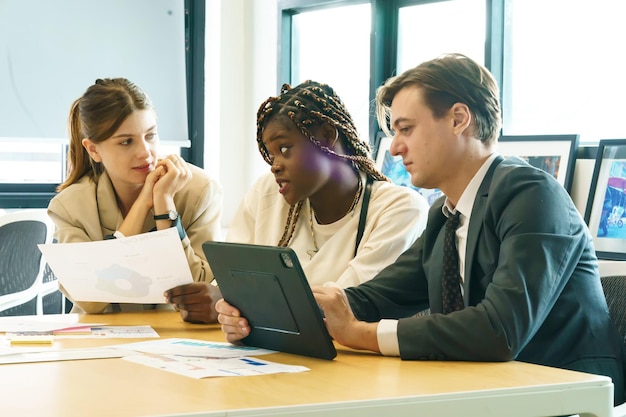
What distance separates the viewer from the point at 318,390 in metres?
1.30

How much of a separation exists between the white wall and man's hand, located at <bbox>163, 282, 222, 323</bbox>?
9.20 ft


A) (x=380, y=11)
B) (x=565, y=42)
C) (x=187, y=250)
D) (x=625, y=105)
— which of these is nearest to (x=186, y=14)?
(x=380, y=11)

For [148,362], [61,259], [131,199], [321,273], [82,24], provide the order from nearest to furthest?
[148,362] < [61,259] < [321,273] < [131,199] < [82,24]

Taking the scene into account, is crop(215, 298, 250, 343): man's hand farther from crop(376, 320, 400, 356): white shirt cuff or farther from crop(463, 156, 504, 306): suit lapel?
crop(463, 156, 504, 306): suit lapel

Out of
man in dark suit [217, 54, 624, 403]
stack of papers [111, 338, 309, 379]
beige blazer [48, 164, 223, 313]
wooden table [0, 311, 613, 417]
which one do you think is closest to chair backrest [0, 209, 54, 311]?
beige blazer [48, 164, 223, 313]

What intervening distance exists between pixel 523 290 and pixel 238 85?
145 inches

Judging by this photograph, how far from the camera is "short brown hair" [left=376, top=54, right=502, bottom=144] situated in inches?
74.6

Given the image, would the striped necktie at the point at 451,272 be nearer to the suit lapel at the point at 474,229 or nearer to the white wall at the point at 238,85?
the suit lapel at the point at 474,229

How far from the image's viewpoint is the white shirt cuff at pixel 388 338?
1611 mm

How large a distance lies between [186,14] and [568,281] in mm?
3968

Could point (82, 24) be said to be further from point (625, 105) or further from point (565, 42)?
point (625, 105)

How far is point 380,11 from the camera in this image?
4410 mm

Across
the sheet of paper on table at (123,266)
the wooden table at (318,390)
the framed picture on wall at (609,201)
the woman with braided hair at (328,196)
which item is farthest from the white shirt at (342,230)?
the framed picture on wall at (609,201)

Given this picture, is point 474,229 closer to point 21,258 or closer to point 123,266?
point 123,266
